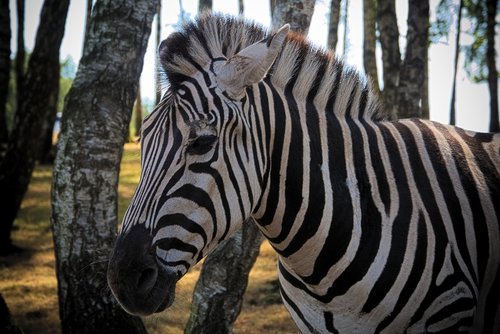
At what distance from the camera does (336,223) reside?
106 inches

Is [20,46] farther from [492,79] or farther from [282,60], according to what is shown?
[492,79]

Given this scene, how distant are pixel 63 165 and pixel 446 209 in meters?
3.43

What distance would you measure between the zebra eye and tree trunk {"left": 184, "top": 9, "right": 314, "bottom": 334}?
7.72 feet

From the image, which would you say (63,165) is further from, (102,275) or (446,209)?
(446,209)

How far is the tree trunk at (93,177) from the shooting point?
4.29 metres

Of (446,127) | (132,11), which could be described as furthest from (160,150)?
(132,11)

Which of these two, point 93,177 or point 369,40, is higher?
point 369,40

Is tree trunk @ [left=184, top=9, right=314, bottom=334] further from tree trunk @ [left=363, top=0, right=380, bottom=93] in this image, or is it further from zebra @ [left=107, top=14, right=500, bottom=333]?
tree trunk @ [left=363, top=0, right=380, bottom=93]

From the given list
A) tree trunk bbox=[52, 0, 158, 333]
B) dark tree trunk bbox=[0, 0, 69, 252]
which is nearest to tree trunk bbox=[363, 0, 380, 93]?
dark tree trunk bbox=[0, 0, 69, 252]

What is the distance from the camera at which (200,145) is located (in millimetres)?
2389

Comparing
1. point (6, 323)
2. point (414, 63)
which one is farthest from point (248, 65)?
point (414, 63)

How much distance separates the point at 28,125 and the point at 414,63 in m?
7.23

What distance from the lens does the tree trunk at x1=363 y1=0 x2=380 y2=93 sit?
461 inches

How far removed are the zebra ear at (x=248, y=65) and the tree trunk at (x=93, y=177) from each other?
2.22 m
